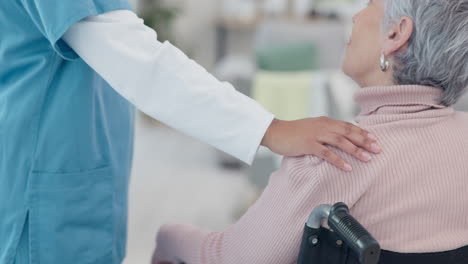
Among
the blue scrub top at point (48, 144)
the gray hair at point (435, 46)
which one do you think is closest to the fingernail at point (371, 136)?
the gray hair at point (435, 46)

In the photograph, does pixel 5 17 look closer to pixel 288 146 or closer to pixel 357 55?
pixel 288 146

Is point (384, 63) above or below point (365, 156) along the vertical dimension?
above

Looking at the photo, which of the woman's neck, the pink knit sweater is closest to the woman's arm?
the pink knit sweater

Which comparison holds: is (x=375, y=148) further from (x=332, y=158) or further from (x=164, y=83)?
(x=164, y=83)

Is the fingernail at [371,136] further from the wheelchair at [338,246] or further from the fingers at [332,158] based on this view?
the wheelchair at [338,246]

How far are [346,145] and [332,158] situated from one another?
1.3 inches

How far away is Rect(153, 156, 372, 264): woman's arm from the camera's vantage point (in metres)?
1.02

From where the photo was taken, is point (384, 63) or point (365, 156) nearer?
point (365, 156)

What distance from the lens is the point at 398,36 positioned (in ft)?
3.60

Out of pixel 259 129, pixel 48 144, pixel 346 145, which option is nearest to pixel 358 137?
pixel 346 145

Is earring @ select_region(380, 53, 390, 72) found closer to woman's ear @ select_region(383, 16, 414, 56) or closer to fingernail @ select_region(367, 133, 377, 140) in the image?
woman's ear @ select_region(383, 16, 414, 56)

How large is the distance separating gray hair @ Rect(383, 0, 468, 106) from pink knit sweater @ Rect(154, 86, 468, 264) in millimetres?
33

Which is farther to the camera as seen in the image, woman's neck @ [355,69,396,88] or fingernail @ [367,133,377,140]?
woman's neck @ [355,69,396,88]

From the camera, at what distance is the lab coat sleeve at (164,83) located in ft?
3.37
